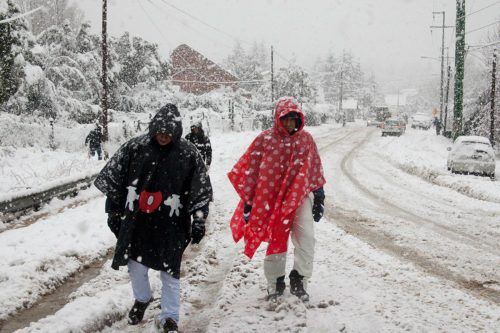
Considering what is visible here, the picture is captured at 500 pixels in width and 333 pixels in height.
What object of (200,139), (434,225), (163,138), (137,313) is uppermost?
(163,138)

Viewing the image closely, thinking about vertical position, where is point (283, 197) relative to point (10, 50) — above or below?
below

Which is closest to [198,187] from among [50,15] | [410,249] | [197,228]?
[197,228]

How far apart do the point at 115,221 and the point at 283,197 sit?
161cm

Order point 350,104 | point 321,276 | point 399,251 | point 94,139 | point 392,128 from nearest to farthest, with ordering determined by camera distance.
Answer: point 321,276 < point 399,251 < point 94,139 < point 392,128 < point 350,104

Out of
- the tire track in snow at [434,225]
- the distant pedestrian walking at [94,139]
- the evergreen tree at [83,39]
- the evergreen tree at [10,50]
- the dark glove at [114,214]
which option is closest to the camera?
the dark glove at [114,214]

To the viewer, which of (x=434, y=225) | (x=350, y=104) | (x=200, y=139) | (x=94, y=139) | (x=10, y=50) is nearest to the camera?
(x=434, y=225)

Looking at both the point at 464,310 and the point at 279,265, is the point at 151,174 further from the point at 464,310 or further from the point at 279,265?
the point at 464,310

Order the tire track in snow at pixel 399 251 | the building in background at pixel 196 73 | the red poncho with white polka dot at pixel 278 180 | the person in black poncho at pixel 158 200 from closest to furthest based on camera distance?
the person in black poncho at pixel 158 200, the red poncho with white polka dot at pixel 278 180, the tire track in snow at pixel 399 251, the building in background at pixel 196 73

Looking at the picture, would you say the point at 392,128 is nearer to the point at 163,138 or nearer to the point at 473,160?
the point at 473,160

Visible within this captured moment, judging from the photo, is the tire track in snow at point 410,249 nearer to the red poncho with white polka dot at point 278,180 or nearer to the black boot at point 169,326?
the red poncho with white polka dot at point 278,180

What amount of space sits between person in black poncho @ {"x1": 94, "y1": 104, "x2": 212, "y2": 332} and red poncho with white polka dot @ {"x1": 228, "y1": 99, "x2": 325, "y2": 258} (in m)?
0.73

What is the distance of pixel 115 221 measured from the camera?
387cm

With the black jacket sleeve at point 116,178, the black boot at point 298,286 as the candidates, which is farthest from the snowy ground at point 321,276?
the black jacket sleeve at point 116,178

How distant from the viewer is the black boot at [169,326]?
3.70 metres
